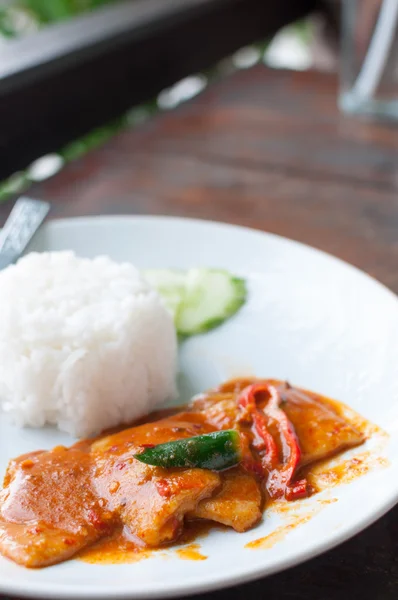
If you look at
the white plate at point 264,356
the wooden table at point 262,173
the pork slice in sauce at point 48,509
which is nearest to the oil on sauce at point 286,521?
the white plate at point 264,356

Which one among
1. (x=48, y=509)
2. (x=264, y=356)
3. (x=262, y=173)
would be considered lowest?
(x=262, y=173)

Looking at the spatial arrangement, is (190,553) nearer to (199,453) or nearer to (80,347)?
(199,453)

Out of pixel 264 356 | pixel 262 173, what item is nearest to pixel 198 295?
pixel 264 356

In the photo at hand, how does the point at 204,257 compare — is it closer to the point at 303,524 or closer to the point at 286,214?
the point at 286,214

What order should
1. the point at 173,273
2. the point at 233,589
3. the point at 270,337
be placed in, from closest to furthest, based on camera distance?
1. the point at 233,589
2. the point at 270,337
3. the point at 173,273

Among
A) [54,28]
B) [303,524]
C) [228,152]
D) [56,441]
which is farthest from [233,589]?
[54,28]

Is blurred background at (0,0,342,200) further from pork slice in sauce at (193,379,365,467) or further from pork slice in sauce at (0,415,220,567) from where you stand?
pork slice in sauce at (0,415,220,567)
